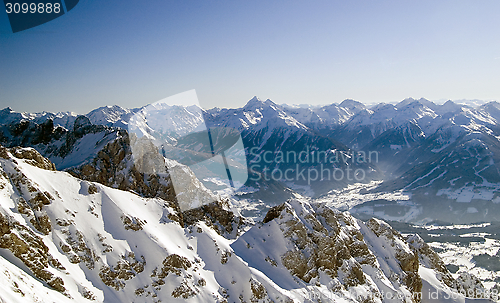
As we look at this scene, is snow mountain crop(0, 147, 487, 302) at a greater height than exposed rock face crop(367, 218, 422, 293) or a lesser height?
greater

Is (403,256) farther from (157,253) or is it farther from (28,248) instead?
(28,248)

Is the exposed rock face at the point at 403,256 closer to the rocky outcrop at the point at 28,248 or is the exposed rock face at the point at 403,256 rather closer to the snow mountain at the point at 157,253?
the snow mountain at the point at 157,253

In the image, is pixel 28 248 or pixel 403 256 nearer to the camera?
pixel 28 248

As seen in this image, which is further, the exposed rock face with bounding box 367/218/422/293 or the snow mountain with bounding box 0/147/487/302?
the exposed rock face with bounding box 367/218/422/293

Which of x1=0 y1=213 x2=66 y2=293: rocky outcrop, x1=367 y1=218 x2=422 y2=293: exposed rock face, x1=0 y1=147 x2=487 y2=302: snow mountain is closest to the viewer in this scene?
x1=0 y1=213 x2=66 y2=293: rocky outcrop

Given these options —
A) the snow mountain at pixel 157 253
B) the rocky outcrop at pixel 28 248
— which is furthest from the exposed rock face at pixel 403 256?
the rocky outcrop at pixel 28 248

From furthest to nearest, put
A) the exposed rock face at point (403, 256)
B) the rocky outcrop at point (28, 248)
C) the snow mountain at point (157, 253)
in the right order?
the exposed rock face at point (403, 256)
the snow mountain at point (157, 253)
the rocky outcrop at point (28, 248)

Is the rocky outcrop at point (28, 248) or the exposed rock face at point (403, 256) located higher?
the rocky outcrop at point (28, 248)

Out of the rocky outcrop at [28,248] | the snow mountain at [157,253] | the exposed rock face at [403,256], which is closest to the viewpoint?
the rocky outcrop at [28,248]

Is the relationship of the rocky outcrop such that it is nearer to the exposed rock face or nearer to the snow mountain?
the snow mountain

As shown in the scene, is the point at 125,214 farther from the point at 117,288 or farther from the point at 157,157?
the point at 157,157

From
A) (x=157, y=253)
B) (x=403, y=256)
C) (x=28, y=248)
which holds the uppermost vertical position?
(x=28, y=248)

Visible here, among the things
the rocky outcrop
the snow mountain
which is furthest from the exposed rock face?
the rocky outcrop

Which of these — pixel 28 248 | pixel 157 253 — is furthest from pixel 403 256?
pixel 28 248
